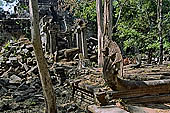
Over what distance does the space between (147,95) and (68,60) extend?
1318 centimetres

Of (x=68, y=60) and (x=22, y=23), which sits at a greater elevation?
(x=22, y=23)

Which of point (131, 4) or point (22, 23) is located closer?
point (131, 4)

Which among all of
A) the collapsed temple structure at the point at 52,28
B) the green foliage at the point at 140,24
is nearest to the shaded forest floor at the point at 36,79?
the collapsed temple structure at the point at 52,28

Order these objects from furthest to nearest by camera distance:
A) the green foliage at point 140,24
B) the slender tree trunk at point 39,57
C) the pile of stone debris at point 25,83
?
the green foliage at point 140,24, the pile of stone debris at point 25,83, the slender tree trunk at point 39,57

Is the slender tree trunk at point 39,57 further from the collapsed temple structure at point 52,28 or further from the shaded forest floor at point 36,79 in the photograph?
the collapsed temple structure at point 52,28

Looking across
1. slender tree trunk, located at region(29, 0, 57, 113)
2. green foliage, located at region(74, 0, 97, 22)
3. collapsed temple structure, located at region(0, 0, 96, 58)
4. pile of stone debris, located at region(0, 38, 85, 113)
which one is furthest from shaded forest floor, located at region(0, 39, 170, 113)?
green foliage, located at region(74, 0, 97, 22)

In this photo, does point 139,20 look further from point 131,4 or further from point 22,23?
point 22,23

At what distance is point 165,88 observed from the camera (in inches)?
270

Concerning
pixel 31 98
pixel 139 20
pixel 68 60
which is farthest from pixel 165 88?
pixel 68 60

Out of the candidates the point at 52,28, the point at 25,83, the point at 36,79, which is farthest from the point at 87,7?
the point at 25,83

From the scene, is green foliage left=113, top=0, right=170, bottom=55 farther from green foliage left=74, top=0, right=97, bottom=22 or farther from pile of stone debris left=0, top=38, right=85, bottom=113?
pile of stone debris left=0, top=38, right=85, bottom=113

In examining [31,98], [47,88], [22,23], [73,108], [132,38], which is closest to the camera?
[47,88]

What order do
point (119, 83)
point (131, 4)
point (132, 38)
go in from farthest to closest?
1. point (131, 4)
2. point (132, 38)
3. point (119, 83)

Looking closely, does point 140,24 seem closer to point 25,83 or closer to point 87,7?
point 87,7
